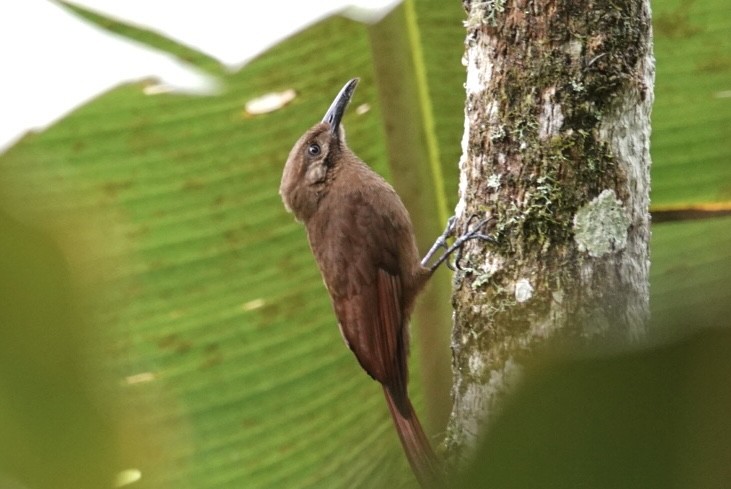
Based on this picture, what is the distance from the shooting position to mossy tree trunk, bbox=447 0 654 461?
1.30m

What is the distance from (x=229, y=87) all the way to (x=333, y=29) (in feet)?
0.90

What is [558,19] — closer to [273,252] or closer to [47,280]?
[273,252]

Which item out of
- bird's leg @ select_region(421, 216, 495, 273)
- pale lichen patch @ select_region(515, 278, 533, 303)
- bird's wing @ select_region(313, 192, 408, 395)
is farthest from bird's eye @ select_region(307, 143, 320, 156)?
pale lichen patch @ select_region(515, 278, 533, 303)

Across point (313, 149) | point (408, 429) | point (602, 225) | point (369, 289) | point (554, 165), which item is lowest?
point (408, 429)

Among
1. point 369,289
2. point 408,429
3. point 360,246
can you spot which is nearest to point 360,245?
point 360,246

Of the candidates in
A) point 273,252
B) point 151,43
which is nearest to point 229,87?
point 151,43

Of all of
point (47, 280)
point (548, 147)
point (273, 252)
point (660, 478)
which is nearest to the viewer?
point (660, 478)

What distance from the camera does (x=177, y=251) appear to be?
167cm

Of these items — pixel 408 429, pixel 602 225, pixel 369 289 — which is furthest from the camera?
pixel 369 289

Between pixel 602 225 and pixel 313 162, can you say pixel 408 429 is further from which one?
A: pixel 313 162

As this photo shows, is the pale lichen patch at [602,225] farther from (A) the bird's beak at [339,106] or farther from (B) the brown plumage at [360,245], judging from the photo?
(A) the bird's beak at [339,106]

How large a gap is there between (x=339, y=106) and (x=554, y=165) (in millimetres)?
630

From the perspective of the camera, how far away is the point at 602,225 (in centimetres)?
129

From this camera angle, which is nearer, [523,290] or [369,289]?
[523,290]
